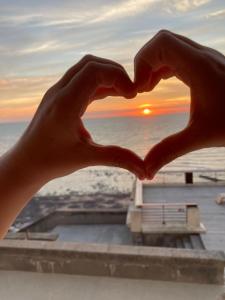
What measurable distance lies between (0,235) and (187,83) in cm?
38

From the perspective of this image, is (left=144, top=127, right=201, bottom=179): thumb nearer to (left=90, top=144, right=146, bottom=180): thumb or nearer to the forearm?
(left=90, top=144, right=146, bottom=180): thumb

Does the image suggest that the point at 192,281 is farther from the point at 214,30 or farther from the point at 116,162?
the point at 116,162

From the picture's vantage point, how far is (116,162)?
1.67 ft

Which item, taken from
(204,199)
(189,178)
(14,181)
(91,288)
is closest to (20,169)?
(14,181)

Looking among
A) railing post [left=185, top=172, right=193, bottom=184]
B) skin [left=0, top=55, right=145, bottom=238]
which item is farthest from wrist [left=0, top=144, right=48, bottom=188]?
railing post [left=185, top=172, right=193, bottom=184]

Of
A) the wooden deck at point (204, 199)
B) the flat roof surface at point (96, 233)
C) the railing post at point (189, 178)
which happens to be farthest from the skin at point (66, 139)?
the railing post at point (189, 178)

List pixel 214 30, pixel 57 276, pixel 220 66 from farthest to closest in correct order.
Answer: pixel 57 276
pixel 214 30
pixel 220 66

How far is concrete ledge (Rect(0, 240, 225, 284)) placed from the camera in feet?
7.91

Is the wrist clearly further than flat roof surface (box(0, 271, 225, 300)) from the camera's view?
No

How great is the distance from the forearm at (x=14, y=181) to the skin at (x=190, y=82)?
0.18 m

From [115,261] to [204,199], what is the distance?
15.3ft

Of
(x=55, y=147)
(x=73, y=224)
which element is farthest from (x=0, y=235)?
(x=73, y=224)

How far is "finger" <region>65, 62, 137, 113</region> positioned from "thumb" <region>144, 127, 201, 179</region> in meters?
0.09

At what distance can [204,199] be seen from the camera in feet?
22.4
